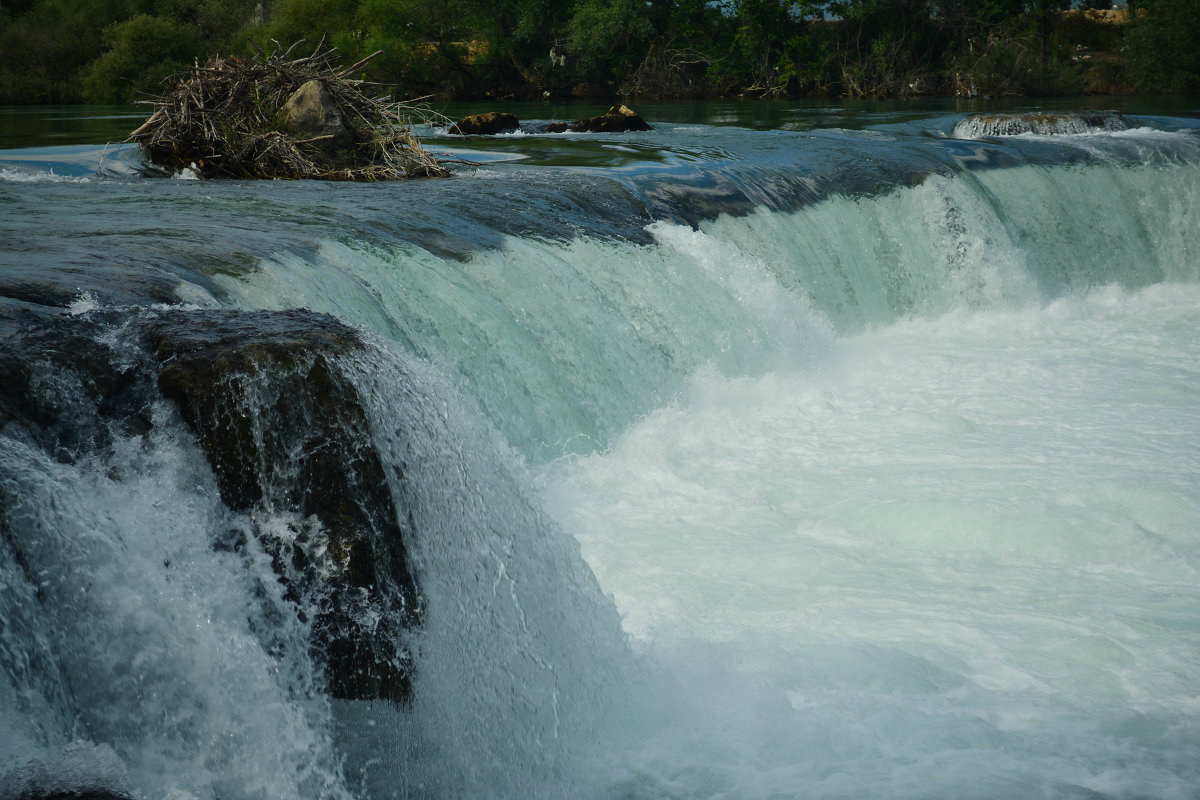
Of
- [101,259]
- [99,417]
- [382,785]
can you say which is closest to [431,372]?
[99,417]

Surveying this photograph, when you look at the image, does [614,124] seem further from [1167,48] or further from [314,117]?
[1167,48]

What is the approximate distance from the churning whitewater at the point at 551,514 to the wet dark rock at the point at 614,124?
6425 mm

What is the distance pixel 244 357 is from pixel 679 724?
73.7 inches

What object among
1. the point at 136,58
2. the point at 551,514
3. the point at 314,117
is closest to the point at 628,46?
the point at 136,58

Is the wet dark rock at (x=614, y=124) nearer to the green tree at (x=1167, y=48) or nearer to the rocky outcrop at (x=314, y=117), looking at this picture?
the rocky outcrop at (x=314, y=117)

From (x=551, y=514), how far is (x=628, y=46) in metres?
30.2

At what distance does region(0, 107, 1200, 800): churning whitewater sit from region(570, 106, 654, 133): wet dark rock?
21.1 ft

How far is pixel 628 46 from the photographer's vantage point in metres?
32.9

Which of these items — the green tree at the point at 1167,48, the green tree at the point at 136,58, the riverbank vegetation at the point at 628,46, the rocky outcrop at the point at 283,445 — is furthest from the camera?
the riverbank vegetation at the point at 628,46

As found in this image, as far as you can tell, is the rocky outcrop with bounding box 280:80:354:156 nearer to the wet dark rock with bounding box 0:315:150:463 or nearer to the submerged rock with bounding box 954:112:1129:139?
the wet dark rock with bounding box 0:315:150:463

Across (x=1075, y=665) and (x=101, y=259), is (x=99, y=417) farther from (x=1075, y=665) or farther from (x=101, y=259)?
(x=1075, y=665)

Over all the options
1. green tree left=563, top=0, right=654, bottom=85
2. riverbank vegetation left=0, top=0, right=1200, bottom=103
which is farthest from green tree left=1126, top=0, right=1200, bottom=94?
green tree left=563, top=0, right=654, bottom=85

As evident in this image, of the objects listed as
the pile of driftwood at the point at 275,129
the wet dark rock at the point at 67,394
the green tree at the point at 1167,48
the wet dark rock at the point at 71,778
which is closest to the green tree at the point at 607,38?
the green tree at the point at 1167,48

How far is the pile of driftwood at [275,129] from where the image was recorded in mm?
9328
